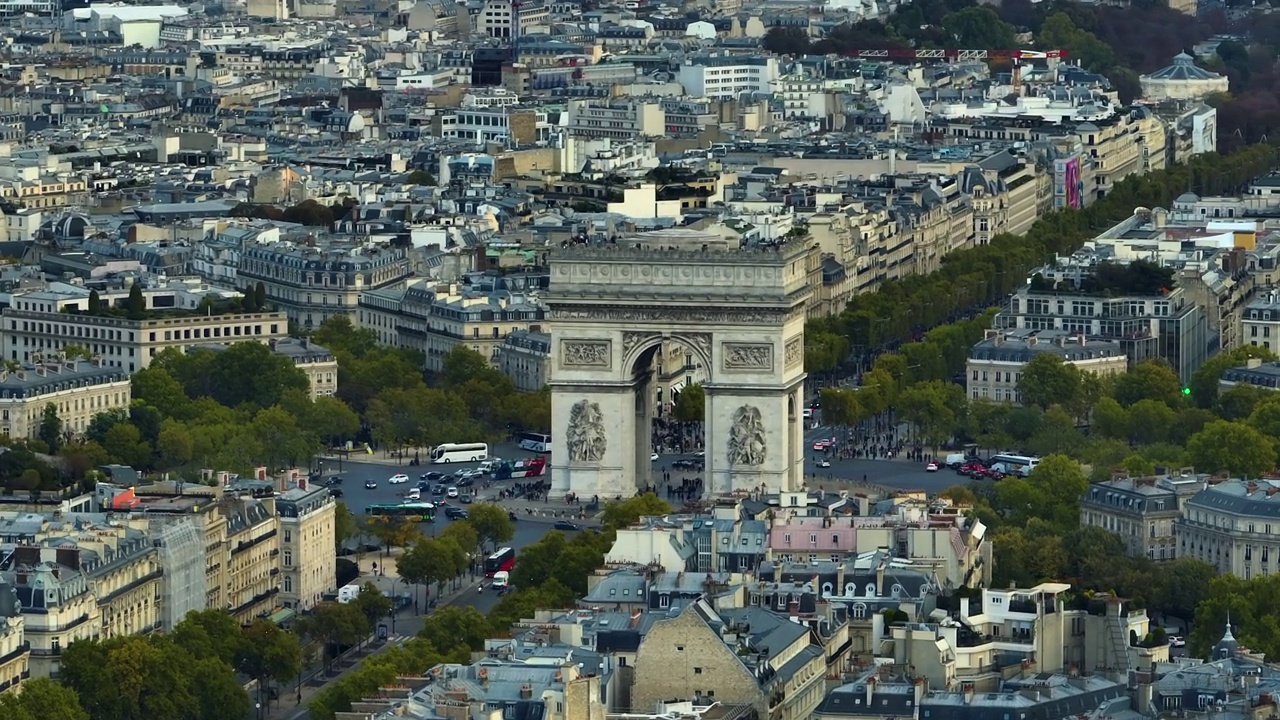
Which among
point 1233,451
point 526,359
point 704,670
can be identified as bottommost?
point 526,359

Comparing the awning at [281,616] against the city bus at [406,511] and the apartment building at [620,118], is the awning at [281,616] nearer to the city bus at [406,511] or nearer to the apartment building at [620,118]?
the city bus at [406,511]

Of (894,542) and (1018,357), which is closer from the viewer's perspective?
(894,542)

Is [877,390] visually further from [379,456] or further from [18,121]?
[18,121]

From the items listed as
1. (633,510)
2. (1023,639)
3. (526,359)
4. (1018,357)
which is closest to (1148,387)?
(1018,357)

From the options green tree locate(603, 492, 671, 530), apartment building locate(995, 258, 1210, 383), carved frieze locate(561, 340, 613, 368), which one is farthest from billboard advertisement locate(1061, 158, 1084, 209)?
green tree locate(603, 492, 671, 530)

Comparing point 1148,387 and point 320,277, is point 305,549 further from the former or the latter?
point 320,277
